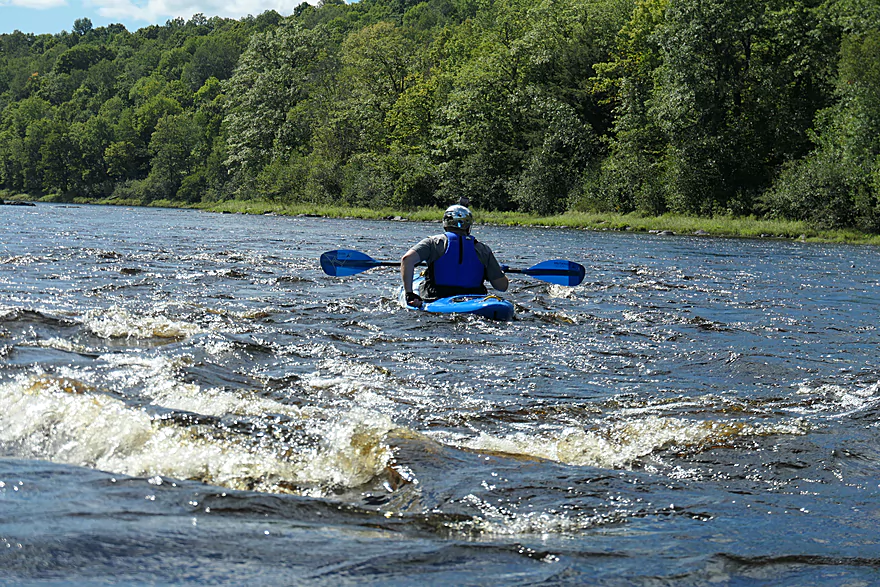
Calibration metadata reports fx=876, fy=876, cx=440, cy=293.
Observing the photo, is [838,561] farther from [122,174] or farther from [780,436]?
[122,174]

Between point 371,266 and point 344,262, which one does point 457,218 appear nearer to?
point 371,266

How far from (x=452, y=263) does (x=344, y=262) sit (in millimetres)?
2242

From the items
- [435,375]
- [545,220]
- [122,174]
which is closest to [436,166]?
[545,220]

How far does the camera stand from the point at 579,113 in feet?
149

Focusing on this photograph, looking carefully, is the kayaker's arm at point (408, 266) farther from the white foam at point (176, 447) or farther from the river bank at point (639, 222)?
the river bank at point (639, 222)

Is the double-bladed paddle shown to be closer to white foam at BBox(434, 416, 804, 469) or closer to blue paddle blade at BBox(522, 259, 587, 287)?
blue paddle blade at BBox(522, 259, 587, 287)

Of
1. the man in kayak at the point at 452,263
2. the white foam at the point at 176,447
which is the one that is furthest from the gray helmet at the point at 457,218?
the white foam at the point at 176,447

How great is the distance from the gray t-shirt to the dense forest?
2311 cm

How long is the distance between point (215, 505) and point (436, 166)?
1815 inches

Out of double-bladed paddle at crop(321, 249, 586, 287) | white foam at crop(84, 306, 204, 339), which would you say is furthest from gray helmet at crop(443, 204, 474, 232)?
white foam at crop(84, 306, 204, 339)

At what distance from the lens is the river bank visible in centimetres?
3045

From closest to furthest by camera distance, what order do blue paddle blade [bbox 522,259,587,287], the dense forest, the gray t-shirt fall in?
the gray t-shirt < blue paddle blade [bbox 522,259,587,287] < the dense forest

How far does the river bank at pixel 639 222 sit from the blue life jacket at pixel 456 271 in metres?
22.4

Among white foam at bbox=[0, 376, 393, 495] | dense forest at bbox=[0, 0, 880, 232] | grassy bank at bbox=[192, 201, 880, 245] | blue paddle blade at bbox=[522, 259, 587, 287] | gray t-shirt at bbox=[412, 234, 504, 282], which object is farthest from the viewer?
dense forest at bbox=[0, 0, 880, 232]
